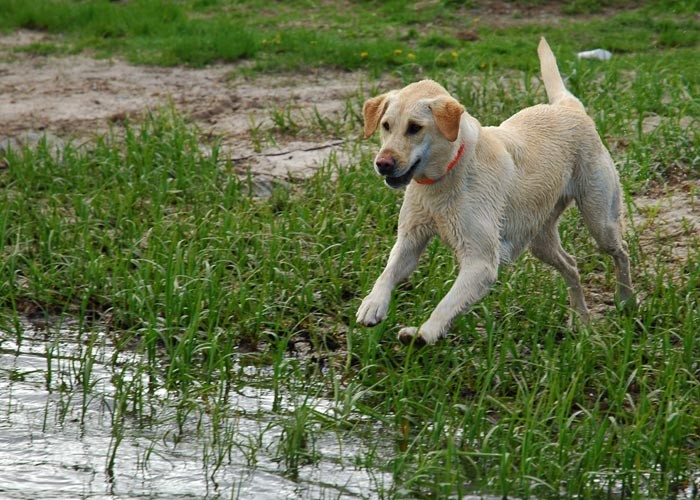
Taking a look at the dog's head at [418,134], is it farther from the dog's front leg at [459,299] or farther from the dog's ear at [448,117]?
the dog's front leg at [459,299]

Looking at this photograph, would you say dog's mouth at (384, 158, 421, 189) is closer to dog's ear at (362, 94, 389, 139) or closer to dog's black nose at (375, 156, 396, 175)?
dog's black nose at (375, 156, 396, 175)

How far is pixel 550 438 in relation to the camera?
5.18 m

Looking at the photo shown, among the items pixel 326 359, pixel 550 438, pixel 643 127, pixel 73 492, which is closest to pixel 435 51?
pixel 643 127

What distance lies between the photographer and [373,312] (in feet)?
16.9

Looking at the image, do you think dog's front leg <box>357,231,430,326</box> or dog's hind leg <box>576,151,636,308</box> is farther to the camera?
dog's hind leg <box>576,151,636,308</box>

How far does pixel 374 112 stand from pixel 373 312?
980 mm

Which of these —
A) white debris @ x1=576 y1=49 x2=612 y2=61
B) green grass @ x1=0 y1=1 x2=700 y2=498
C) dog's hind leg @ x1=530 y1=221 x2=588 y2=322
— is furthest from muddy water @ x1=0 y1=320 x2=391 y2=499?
white debris @ x1=576 y1=49 x2=612 y2=61

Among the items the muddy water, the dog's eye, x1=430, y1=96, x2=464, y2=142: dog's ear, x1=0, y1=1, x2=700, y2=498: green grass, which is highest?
x1=430, y1=96, x2=464, y2=142: dog's ear

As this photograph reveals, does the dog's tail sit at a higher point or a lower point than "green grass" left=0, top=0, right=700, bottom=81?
higher

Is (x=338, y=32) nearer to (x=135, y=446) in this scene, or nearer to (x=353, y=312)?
(x=353, y=312)

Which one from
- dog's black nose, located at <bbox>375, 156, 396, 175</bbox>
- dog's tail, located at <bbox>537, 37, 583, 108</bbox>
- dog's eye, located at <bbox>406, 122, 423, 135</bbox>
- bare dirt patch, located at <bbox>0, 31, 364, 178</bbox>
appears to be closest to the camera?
dog's black nose, located at <bbox>375, 156, 396, 175</bbox>

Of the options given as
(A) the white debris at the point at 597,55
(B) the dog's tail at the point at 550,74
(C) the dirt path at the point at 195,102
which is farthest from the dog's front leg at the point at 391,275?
(A) the white debris at the point at 597,55

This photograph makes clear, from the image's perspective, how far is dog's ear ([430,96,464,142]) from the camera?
506 centimetres

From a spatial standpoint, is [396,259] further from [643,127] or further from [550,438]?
[643,127]
